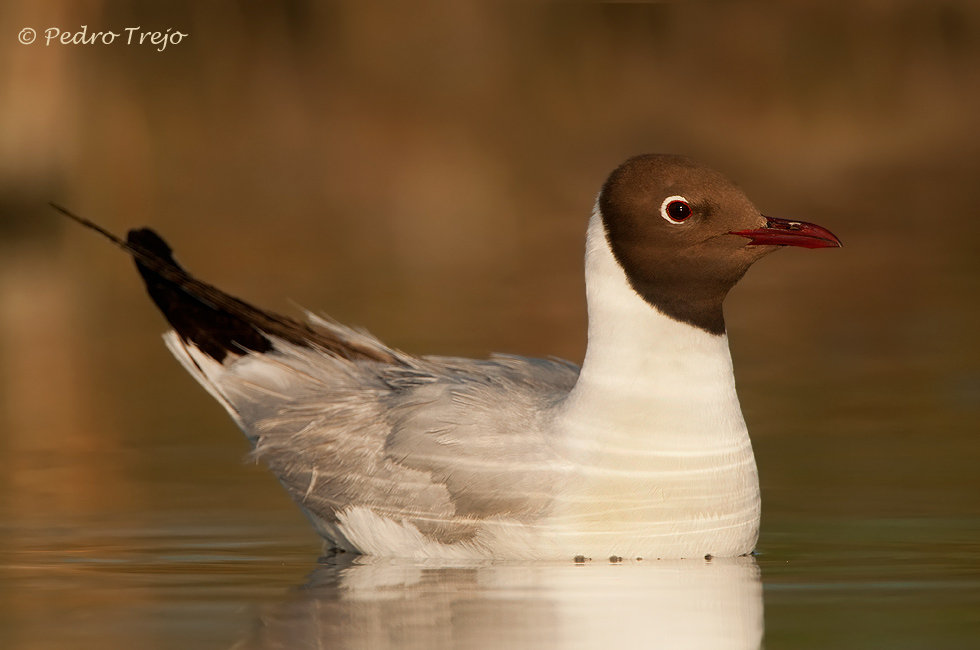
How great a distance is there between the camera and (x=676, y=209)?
606cm

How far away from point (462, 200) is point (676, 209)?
1481 centimetres

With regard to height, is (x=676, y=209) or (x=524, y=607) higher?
(x=676, y=209)

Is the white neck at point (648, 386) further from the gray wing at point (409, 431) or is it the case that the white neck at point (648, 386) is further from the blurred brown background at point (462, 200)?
the blurred brown background at point (462, 200)

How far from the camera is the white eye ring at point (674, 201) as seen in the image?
605 centimetres

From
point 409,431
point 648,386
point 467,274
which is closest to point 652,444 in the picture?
point 648,386

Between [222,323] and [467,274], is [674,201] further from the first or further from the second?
[467,274]

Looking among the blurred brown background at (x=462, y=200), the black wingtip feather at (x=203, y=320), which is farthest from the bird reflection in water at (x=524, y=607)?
the black wingtip feather at (x=203, y=320)

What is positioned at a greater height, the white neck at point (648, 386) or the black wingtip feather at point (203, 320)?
the black wingtip feather at point (203, 320)

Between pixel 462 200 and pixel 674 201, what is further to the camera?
pixel 462 200

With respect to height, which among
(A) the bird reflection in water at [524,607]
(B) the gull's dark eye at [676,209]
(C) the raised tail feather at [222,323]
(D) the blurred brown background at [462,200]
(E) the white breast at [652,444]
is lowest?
(A) the bird reflection in water at [524,607]

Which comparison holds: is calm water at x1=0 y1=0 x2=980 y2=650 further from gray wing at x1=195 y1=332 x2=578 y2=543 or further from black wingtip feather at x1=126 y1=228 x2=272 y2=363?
black wingtip feather at x1=126 y1=228 x2=272 y2=363

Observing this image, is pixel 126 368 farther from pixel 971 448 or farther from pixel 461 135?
pixel 461 135

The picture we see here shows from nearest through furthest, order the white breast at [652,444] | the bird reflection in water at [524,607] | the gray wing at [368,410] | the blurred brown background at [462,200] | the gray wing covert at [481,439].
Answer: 1. the bird reflection in water at [524,607]
2. the white breast at [652,444]
3. the gray wing covert at [481,439]
4. the gray wing at [368,410]
5. the blurred brown background at [462,200]

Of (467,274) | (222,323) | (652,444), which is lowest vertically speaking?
(652,444)
